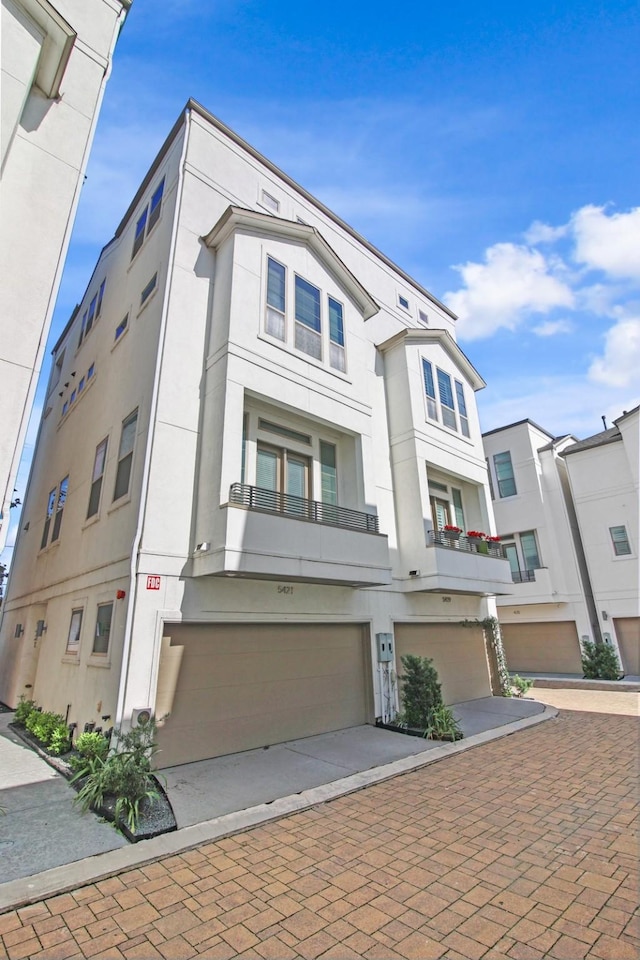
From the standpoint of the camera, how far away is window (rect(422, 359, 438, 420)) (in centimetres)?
1229

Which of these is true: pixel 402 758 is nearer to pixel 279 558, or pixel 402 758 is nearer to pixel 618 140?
pixel 279 558

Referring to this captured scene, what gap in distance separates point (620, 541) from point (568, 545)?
181 cm

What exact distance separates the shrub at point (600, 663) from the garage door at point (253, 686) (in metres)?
10.8

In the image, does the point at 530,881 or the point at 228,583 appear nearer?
the point at 530,881

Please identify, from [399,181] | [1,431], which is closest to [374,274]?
[399,181]

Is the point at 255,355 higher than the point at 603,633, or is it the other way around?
the point at 255,355

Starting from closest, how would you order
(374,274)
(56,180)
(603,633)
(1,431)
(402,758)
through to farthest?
(1,431) → (56,180) → (402,758) → (374,274) → (603,633)

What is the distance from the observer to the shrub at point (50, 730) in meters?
7.00

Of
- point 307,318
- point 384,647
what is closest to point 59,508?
point 307,318

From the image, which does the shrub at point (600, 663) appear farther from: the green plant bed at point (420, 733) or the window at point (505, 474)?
the green plant bed at point (420, 733)

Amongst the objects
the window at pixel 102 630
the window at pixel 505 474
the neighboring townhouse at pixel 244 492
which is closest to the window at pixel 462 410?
the neighboring townhouse at pixel 244 492

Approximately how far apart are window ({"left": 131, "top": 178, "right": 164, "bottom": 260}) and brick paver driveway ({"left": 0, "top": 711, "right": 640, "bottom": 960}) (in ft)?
37.9

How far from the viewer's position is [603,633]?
56.0ft

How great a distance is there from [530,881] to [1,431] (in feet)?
20.9
